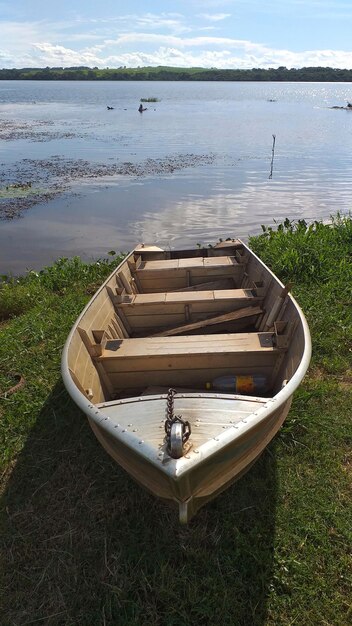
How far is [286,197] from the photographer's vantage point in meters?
17.2

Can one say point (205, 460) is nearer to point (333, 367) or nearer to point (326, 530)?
point (326, 530)

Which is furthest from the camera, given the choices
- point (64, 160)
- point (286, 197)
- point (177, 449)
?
point (64, 160)

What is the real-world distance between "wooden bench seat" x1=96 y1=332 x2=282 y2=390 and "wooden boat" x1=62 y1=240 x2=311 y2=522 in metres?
0.01

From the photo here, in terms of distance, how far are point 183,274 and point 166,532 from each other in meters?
4.21

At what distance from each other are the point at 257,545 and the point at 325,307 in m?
4.48

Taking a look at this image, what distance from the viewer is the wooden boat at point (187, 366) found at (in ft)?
9.16

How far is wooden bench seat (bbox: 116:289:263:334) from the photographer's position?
575cm

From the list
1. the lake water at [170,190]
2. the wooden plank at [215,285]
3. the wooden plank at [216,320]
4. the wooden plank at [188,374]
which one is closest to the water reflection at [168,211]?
the lake water at [170,190]

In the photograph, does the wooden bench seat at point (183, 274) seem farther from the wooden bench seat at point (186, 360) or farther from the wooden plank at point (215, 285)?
the wooden bench seat at point (186, 360)

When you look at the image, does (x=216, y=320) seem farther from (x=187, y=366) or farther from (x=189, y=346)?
(x=187, y=366)

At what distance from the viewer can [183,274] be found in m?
6.97

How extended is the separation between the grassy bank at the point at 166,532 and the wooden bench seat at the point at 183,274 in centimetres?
235

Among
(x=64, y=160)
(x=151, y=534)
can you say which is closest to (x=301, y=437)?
(x=151, y=534)

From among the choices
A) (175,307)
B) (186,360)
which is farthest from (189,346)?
(175,307)
